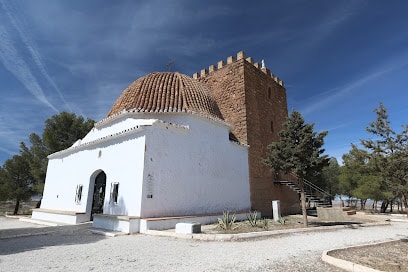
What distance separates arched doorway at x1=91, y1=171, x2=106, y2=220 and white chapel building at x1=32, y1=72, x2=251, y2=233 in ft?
0.15

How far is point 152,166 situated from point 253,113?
9045 mm

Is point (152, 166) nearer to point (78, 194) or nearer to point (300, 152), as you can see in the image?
point (78, 194)

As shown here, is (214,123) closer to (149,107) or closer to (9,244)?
(149,107)

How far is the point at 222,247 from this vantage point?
20.4ft

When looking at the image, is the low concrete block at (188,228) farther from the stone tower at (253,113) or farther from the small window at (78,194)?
the stone tower at (253,113)

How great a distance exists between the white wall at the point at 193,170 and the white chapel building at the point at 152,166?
3 cm

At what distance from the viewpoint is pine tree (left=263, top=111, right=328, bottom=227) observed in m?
10.4

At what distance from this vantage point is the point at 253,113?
1636 centimetres

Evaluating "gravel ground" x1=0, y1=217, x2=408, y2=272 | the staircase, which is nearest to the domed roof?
"gravel ground" x1=0, y1=217, x2=408, y2=272

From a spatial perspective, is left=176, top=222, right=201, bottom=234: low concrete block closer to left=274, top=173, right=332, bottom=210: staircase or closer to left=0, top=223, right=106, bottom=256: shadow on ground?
left=0, top=223, right=106, bottom=256: shadow on ground

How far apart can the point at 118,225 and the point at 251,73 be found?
517 inches

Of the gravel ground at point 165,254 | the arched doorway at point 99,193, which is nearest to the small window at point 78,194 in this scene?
the arched doorway at point 99,193

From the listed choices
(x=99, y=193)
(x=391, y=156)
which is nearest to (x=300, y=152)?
(x=391, y=156)

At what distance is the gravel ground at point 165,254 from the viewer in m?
4.61
